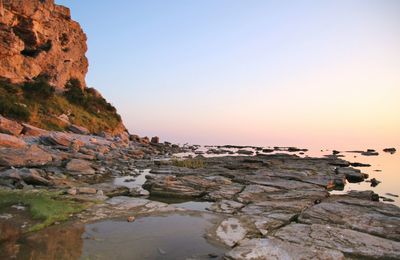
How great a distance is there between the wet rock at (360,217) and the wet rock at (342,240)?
59 cm

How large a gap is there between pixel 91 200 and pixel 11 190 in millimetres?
2432

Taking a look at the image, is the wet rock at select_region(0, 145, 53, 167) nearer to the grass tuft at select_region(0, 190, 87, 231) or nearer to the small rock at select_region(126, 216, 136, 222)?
the grass tuft at select_region(0, 190, 87, 231)

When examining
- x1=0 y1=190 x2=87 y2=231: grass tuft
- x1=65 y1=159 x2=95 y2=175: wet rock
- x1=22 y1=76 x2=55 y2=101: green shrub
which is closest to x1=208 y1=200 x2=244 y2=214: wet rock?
x1=0 y1=190 x2=87 y2=231: grass tuft

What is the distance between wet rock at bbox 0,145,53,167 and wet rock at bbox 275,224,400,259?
1188 centimetres

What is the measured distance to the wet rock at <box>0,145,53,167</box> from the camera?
12.9 meters

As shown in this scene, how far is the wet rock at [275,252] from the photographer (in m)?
4.86

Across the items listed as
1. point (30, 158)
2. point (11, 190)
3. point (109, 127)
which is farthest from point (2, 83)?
point (11, 190)

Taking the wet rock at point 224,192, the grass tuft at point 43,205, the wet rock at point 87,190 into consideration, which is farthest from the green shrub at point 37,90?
the wet rock at point 224,192

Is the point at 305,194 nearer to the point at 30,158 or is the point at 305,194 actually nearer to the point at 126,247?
the point at 126,247

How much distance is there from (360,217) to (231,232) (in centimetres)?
376

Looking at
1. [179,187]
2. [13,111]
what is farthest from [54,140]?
[179,187]

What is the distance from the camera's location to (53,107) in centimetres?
3494

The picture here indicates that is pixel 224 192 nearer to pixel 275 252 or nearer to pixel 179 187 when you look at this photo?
pixel 179 187

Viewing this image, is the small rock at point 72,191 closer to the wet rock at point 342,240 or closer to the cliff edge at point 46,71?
the wet rock at point 342,240
